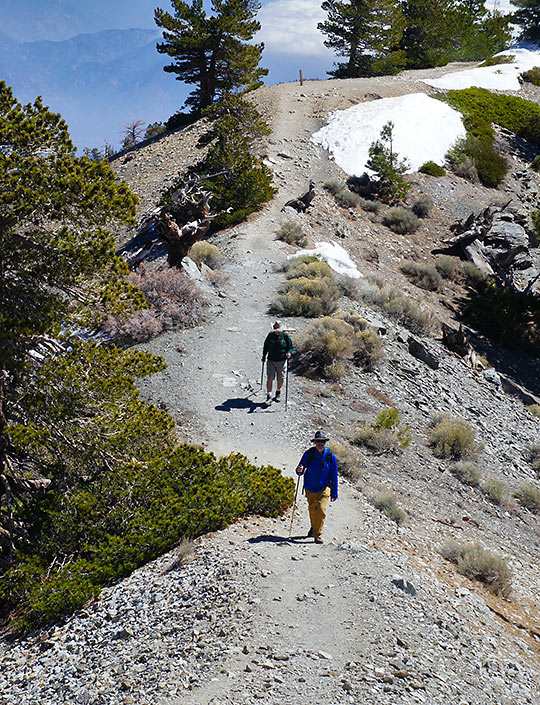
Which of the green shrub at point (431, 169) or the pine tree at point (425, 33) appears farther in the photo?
the pine tree at point (425, 33)

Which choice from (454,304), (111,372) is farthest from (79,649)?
(454,304)

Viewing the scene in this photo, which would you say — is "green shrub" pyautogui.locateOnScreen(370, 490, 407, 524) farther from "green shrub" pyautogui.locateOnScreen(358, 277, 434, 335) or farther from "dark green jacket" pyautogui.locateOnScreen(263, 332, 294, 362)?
"green shrub" pyautogui.locateOnScreen(358, 277, 434, 335)

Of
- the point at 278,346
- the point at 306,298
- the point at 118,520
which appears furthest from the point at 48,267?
the point at 306,298

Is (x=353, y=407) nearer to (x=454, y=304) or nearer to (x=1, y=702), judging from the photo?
(x=1, y=702)

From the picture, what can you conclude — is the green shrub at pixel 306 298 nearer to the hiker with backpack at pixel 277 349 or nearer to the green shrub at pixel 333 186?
the hiker with backpack at pixel 277 349

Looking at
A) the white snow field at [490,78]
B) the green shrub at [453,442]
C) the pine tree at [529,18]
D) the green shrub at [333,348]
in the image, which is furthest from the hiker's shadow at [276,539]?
the pine tree at [529,18]

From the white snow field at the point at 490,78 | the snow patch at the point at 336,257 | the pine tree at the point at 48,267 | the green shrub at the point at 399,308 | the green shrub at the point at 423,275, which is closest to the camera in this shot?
the pine tree at the point at 48,267

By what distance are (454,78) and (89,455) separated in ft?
159

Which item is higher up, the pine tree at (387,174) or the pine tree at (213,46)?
the pine tree at (213,46)

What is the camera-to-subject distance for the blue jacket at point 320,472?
8.28 metres

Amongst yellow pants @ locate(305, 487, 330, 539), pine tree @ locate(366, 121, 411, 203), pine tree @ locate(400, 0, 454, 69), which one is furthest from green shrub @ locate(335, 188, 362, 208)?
pine tree @ locate(400, 0, 454, 69)

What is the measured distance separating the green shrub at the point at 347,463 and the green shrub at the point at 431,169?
1098 inches

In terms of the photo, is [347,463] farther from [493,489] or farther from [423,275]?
[423,275]

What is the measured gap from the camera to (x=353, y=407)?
13844mm
